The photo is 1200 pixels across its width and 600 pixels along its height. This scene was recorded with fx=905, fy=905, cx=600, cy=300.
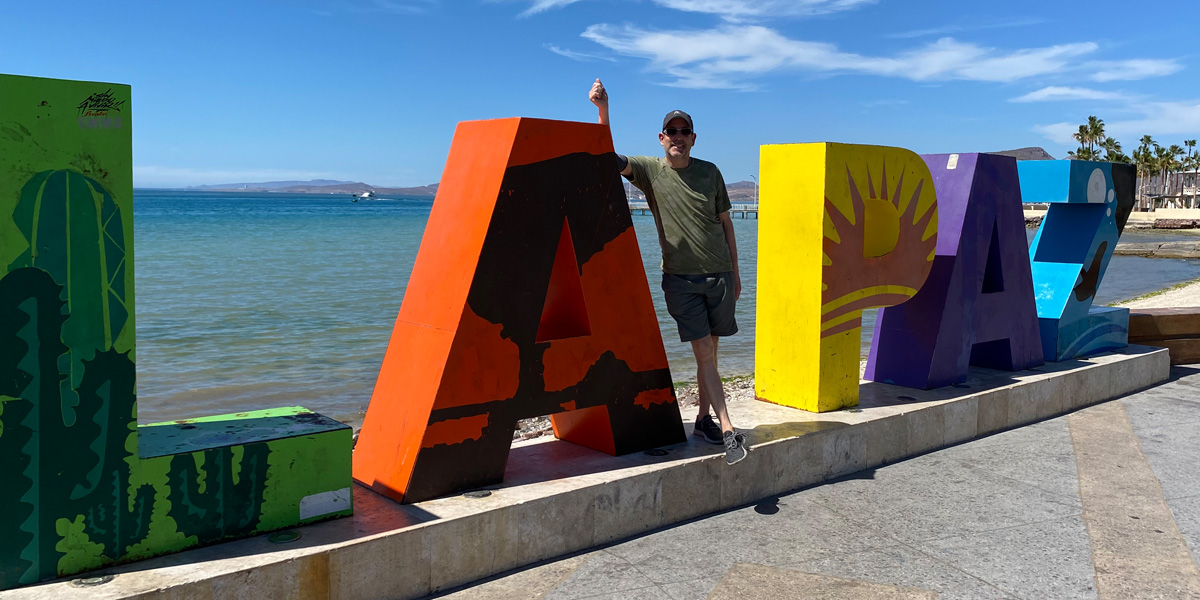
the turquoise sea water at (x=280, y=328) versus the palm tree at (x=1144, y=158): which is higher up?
the palm tree at (x=1144, y=158)

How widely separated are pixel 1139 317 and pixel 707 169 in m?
6.85

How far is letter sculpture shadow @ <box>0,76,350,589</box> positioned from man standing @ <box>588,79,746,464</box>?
8.61 feet

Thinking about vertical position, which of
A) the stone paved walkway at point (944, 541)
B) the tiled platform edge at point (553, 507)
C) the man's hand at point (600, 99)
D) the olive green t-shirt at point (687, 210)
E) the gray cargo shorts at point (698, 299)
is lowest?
the stone paved walkway at point (944, 541)

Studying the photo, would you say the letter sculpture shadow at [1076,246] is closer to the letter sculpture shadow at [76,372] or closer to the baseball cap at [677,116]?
the baseball cap at [677,116]

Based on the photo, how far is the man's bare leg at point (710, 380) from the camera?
205 inches

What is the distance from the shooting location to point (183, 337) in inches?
547

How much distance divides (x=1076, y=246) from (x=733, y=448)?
5676 millimetres

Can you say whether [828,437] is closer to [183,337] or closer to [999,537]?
[999,537]

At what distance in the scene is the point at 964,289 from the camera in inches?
284

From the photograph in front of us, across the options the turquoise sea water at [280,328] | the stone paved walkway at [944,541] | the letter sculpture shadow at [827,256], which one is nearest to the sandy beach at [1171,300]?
the turquoise sea water at [280,328]

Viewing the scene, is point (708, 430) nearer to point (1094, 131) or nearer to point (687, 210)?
point (687, 210)

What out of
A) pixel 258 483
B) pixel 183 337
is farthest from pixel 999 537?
pixel 183 337

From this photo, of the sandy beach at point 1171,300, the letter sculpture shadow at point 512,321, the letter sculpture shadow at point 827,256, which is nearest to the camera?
the letter sculpture shadow at point 512,321

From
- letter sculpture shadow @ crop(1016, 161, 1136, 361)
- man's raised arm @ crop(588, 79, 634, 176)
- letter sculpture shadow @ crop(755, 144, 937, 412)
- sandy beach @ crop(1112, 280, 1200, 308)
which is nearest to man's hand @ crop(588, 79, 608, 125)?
man's raised arm @ crop(588, 79, 634, 176)
